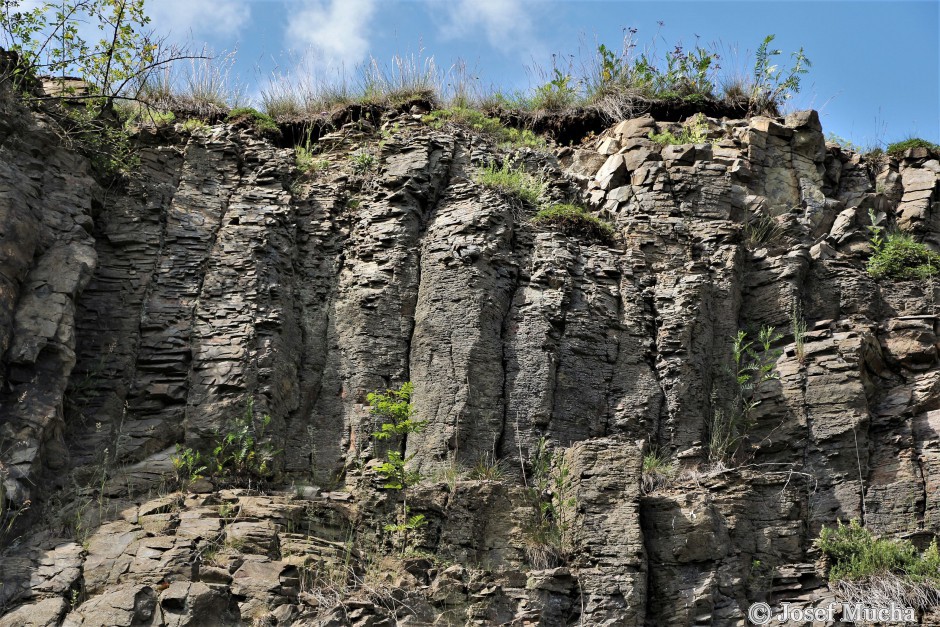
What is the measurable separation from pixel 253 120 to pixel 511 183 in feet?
11.1

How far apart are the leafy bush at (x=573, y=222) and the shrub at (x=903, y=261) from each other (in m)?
2.94

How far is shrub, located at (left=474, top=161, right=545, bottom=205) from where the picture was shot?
12.0 m

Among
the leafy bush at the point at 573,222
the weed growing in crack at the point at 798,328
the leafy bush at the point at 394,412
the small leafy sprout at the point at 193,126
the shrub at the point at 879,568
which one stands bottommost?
the shrub at the point at 879,568

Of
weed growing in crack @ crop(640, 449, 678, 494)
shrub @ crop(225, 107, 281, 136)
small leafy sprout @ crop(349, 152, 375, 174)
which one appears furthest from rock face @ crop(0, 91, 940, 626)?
shrub @ crop(225, 107, 281, 136)

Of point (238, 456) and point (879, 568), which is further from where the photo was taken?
point (238, 456)

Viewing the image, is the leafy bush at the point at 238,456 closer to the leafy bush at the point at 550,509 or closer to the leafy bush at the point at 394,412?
the leafy bush at the point at 394,412

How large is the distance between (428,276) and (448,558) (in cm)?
309

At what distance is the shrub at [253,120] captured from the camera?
13.2 metres

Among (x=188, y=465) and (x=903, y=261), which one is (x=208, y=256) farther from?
(x=903, y=261)

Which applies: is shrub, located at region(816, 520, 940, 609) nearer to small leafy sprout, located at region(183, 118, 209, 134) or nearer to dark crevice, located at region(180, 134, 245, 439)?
dark crevice, located at region(180, 134, 245, 439)

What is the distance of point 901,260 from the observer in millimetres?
12148

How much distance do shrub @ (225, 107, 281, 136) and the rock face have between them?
2.17 ft

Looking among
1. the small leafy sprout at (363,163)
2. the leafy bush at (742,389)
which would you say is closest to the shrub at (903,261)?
the leafy bush at (742,389)

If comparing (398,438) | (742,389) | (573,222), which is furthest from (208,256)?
(742,389)
